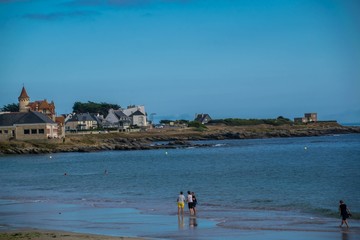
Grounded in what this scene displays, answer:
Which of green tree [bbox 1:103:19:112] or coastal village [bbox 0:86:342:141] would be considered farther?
green tree [bbox 1:103:19:112]

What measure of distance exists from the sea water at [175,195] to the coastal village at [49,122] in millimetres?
37465

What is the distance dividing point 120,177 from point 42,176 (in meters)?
8.41

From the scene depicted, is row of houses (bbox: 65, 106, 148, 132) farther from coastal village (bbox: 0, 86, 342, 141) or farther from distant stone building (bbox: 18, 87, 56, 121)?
distant stone building (bbox: 18, 87, 56, 121)

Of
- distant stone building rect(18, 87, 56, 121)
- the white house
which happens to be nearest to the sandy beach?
distant stone building rect(18, 87, 56, 121)

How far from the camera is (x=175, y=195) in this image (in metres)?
44.5

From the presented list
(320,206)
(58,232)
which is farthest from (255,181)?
(58,232)

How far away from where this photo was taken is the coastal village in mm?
115938

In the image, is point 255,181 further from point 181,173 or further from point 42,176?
point 42,176

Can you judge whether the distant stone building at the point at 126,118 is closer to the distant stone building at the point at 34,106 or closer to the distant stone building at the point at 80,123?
the distant stone building at the point at 80,123

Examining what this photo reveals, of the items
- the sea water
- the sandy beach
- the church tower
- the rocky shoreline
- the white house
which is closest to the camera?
the sandy beach

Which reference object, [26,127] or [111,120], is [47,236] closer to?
[26,127]

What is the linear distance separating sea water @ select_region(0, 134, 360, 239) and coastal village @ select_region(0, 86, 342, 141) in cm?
3747

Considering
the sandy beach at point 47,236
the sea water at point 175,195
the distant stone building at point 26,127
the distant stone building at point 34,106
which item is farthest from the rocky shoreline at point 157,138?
the sandy beach at point 47,236

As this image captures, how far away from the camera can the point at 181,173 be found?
214 feet
